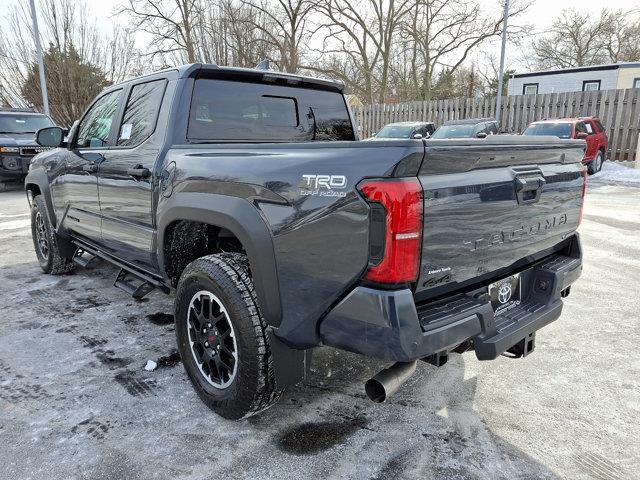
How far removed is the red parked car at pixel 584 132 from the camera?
13391 millimetres

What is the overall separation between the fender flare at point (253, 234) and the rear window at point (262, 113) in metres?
0.78

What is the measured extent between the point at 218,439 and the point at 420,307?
1.28 metres

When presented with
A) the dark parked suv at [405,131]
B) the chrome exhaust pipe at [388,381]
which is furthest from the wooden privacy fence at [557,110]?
the chrome exhaust pipe at [388,381]

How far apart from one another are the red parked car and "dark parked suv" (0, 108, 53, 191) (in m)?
13.6

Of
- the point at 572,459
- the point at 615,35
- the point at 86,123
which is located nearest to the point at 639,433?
the point at 572,459

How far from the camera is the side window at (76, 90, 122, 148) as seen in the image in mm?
3826

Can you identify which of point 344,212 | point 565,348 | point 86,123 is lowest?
point 565,348

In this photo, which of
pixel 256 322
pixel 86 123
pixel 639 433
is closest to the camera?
pixel 256 322

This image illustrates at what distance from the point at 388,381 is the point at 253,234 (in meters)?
0.90

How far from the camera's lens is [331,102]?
3.86 m

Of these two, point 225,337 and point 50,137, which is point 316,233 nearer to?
point 225,337

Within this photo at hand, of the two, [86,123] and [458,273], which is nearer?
[458,273]

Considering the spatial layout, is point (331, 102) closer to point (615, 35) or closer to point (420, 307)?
point (420, 307)

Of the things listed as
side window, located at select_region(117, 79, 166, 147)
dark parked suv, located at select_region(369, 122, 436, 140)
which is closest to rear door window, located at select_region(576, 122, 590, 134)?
dark parked suv, located at select_region(369, 122, 436, 140)
